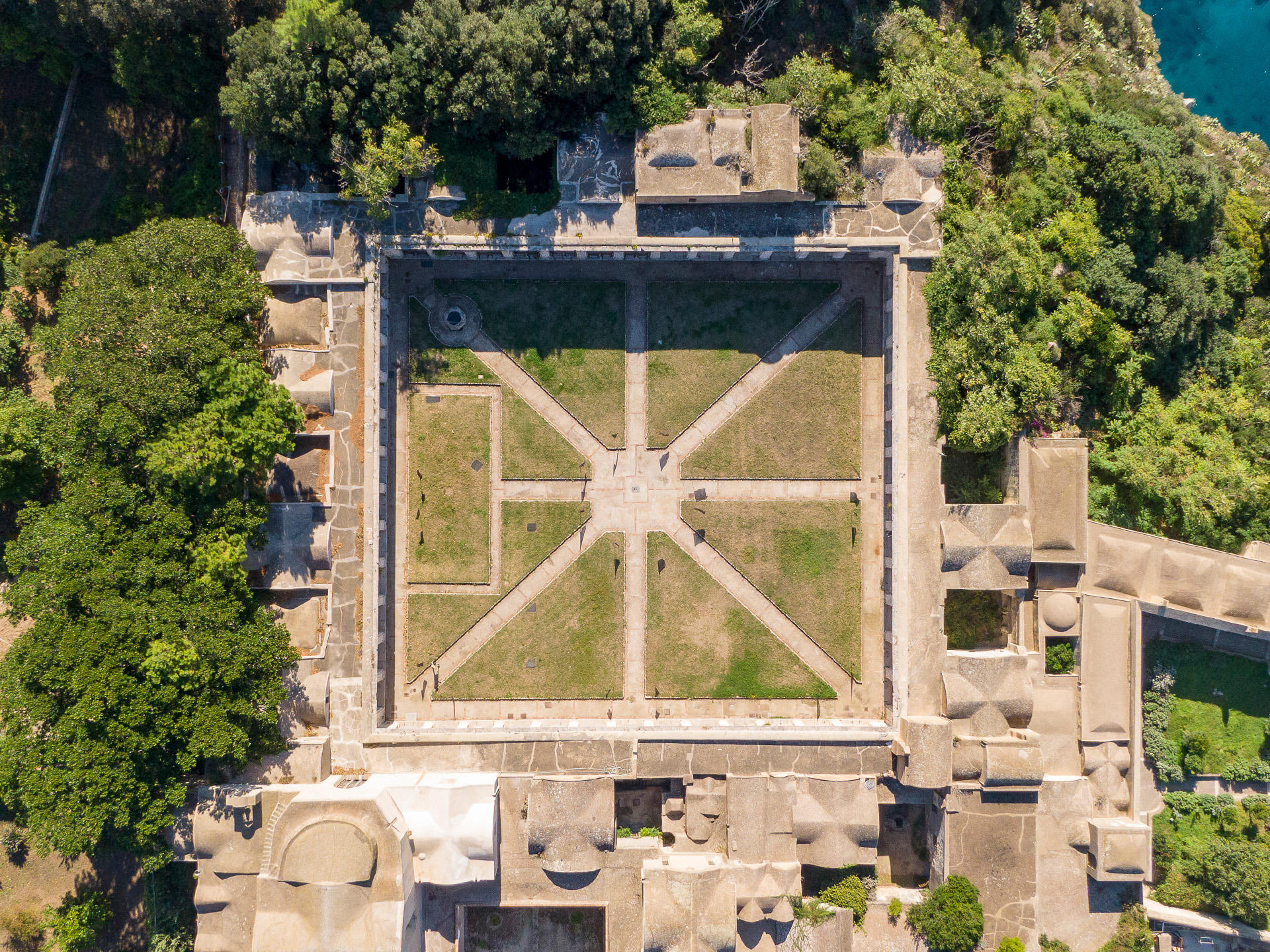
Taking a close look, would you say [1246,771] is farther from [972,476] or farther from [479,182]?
[479,182]

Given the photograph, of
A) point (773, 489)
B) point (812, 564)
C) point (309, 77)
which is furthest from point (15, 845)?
point (812, 564)

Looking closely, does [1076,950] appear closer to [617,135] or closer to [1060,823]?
[1060,823]

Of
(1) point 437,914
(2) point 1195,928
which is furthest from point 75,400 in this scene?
(2) point 1195,928

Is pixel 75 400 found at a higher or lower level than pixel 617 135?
lower

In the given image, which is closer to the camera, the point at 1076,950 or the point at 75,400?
the point at 75,400

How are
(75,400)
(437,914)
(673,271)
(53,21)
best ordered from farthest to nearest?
(673,271) → (437,914) → (53,21) → (75,400)

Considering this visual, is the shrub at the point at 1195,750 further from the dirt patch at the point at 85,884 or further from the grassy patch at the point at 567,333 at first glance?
the dirt patch at the point at 85,884
